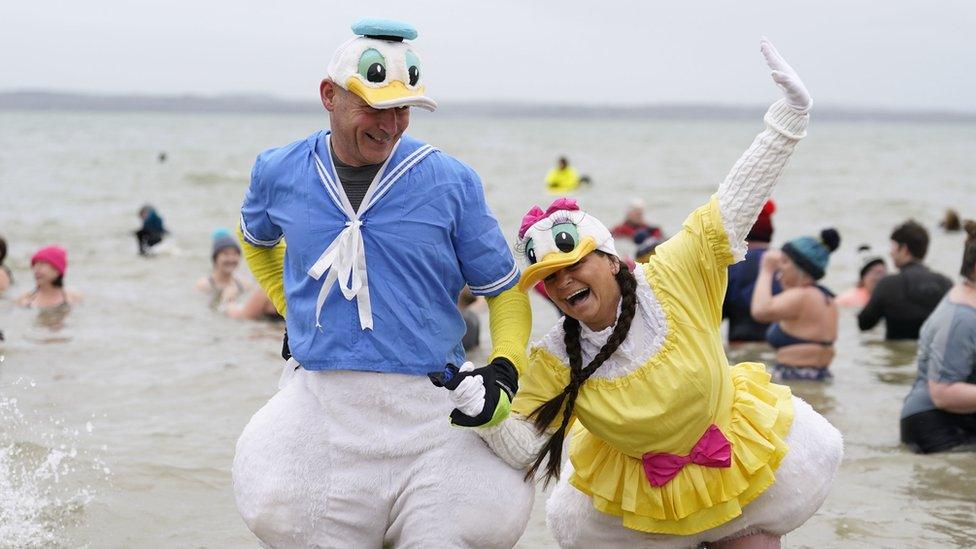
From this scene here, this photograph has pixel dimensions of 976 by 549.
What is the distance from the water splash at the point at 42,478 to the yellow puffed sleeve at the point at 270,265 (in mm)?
1989

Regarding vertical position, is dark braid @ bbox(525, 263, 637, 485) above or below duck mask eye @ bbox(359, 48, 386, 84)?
below

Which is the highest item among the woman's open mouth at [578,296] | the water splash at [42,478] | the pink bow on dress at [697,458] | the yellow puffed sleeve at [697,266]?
the yellow puffed sleeve at [697,266]

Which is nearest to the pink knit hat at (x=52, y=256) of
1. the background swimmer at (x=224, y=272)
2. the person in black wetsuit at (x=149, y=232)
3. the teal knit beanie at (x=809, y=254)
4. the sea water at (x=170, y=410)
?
the sea water at (x=170, y=410)

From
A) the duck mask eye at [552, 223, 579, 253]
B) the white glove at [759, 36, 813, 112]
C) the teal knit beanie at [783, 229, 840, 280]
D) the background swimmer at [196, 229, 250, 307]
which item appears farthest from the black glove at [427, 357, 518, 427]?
the background swimmer at [196, 229, 250, 307]

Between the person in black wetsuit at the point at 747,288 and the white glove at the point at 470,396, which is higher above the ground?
the white glove at the point at 470,396

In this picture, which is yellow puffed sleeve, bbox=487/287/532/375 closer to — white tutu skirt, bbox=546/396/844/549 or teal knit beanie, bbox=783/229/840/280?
white tutu skirt, bbox=546/396/844/549

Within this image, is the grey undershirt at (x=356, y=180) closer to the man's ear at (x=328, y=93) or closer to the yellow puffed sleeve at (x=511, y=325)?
the man's ear at (x=328, y=93)

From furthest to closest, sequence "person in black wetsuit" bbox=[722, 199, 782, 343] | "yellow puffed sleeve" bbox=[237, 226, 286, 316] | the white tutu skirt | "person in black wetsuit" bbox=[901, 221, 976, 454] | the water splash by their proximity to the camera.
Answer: "person in black wetsuit" bbox=[722, 199, 782, 343]
"person in black wetsuit" bbox=[901, 221, 976, 454]
the water splash
"yellow puffed sleeve" bbox=[237, 226, 286, 316]
the white tutu skirt

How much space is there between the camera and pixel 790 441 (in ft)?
13.4

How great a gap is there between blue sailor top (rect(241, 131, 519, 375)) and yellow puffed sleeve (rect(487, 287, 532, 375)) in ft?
0.15

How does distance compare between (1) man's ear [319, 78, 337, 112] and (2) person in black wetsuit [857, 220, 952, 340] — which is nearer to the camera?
(1) man's ear [319, 78, 337, 112]

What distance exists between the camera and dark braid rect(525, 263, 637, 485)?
3832 mm

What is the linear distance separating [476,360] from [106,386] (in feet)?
9.80

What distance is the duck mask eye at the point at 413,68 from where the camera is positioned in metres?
3.71
